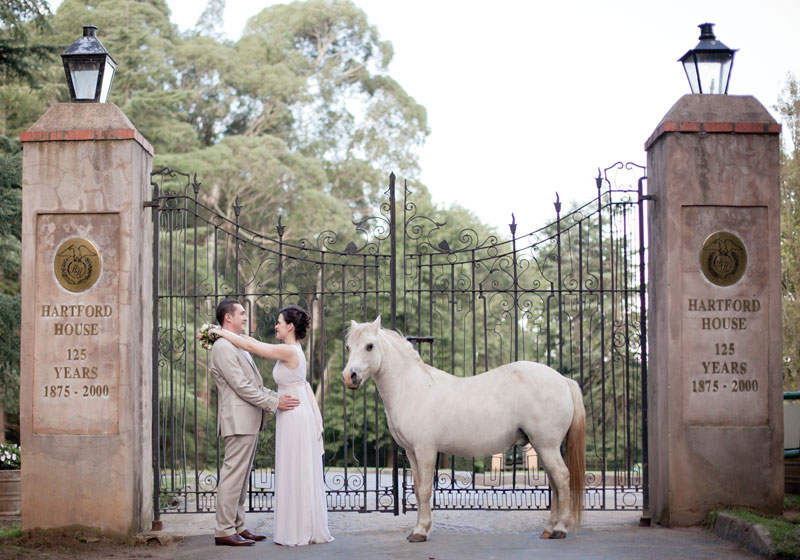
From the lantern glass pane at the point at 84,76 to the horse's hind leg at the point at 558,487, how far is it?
497cm

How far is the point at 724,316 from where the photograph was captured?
7336mm

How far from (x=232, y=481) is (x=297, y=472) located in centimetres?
53

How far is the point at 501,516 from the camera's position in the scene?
8195mm

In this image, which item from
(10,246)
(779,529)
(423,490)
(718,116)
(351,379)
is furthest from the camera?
(10,246)

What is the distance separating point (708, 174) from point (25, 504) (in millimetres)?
6396

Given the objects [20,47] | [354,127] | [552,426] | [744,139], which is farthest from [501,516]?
[354,127]

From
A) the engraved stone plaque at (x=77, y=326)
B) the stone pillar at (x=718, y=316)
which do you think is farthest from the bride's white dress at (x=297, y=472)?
the stone pillar at (x=718, y=316)

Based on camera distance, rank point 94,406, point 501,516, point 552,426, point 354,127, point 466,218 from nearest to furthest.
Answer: point 552,426 < point 94,406 < point 501,516 < point 466,218 < point 354,127

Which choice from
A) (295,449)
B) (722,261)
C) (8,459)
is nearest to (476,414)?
(295,449)

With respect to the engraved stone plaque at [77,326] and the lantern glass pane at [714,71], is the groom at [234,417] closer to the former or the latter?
the engraved stone plaque at [77,326]

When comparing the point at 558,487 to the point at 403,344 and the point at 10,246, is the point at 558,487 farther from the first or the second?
the point at 10,246

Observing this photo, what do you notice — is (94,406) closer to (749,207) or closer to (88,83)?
(88,83)

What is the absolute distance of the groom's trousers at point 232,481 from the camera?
6746mm

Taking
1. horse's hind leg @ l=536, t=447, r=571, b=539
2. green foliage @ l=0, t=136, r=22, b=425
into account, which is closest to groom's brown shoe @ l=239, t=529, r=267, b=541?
horse's hind leg @ l=536, t=447, r=571, b=539
